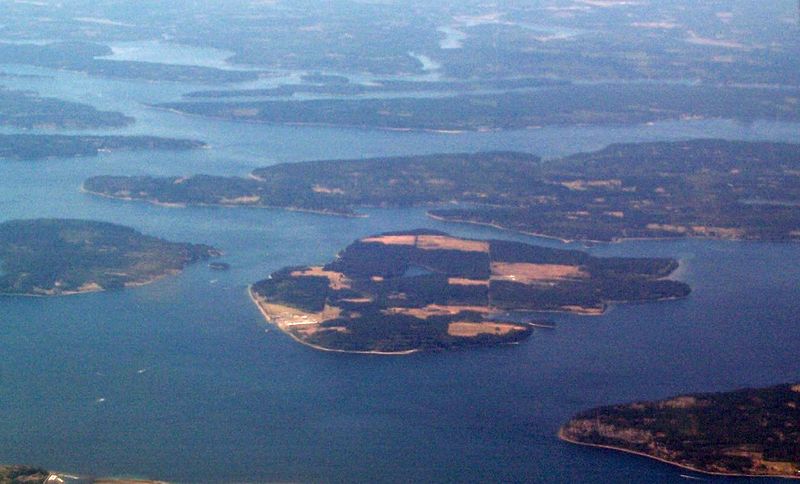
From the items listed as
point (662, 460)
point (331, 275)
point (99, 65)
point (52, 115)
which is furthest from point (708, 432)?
point (99, 65)

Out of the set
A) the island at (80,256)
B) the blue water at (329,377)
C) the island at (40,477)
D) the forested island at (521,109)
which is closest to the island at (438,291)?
the blue water at (329,377)

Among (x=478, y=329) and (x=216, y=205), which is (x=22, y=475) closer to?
(x=478, y=329)

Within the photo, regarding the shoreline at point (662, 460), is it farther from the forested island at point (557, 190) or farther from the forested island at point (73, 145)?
the forested island at point (73, 145)

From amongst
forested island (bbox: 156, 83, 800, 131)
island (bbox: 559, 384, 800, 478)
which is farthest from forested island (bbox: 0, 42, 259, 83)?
island (bbox: 559, 384, 800, 478)

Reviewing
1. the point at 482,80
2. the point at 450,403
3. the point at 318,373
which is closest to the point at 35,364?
the point at 318,373

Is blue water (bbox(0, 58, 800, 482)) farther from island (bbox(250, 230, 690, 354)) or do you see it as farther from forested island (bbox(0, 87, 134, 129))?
forested island (bbox(0, 87, 134, 129))
